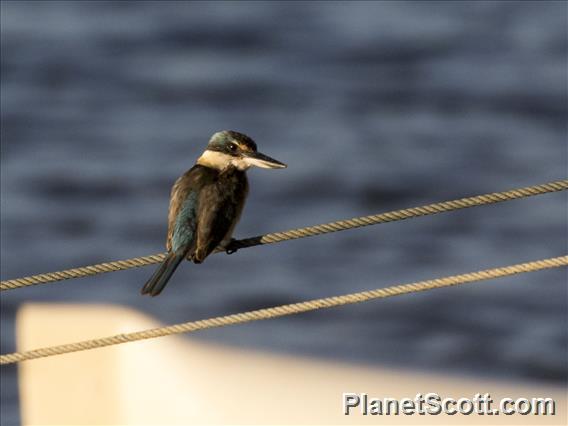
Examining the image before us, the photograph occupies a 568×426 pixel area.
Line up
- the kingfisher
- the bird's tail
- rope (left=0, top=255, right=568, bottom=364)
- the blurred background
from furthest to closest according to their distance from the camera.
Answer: the blurred background
the kingfisher
the bird's tail
rope (left=0, top=255, right=568, bottom=364)

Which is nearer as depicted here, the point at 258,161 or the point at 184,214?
the point at 184,214

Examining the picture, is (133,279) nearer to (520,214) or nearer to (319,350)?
(319,350)

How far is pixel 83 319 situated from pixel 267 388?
0.98 meters

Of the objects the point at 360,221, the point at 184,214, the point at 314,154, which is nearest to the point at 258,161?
the point at 184,214

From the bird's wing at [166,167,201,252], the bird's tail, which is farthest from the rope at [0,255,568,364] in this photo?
the bird's wing at [166,167,201,252]

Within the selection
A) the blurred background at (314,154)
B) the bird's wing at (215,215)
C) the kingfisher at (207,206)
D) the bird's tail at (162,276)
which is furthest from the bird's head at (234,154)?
the blurred background at (314,154)

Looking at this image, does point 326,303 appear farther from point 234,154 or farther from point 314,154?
point 314,154

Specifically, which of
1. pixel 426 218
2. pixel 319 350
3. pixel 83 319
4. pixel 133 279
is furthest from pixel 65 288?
pixel 83 319

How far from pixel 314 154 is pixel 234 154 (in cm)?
1011

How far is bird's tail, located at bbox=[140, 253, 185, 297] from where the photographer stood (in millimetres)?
7781

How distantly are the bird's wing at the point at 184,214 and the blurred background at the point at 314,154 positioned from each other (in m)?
4.15

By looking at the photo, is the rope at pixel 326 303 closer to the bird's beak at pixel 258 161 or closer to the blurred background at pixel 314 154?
the bird's beak at pixel 258 161

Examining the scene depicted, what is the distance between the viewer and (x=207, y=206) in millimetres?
8234

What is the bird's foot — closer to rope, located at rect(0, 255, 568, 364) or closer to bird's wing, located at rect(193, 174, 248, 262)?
bird's wing, located at rect(193, 174, 248, 262)
